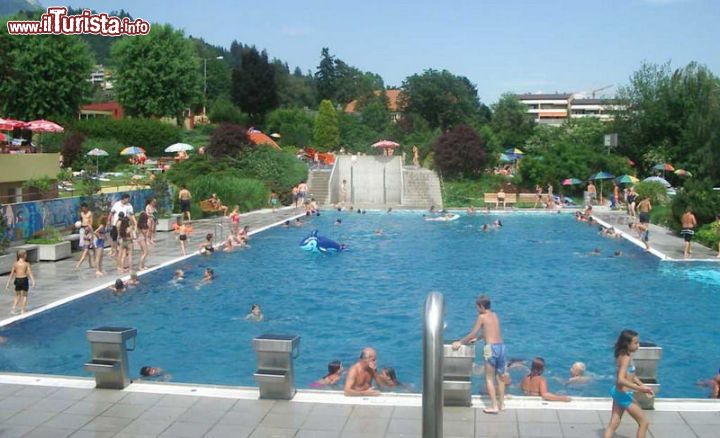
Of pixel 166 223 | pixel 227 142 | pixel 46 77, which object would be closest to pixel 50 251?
pixel 166 223

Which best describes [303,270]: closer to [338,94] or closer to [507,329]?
[507,329]

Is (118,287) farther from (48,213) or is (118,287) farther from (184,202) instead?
(184,202)

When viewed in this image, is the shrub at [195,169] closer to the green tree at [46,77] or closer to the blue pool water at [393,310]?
the blue pool water at [393,310]

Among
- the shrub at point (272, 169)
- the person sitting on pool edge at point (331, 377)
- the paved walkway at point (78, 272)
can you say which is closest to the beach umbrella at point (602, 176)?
the shrub at point (272, 169)

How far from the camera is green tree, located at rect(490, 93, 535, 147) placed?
6109 centimetres

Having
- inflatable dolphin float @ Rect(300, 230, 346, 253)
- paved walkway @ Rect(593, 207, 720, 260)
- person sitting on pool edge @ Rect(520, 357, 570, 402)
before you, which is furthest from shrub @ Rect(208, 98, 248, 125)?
person sitting on pool edge @ Rect(520, 357, 570, 402)

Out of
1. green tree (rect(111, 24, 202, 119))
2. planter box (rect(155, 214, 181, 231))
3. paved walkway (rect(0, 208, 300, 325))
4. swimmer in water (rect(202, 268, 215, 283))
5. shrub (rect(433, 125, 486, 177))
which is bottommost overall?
swimmer in water (rect(202, 268, 215, 283))

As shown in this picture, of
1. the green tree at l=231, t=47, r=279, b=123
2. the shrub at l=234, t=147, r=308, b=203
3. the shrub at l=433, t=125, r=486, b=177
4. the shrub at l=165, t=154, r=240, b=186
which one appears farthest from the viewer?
the green tree at l=231, t=47, r=279, b=123

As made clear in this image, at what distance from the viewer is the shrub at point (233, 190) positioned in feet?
104

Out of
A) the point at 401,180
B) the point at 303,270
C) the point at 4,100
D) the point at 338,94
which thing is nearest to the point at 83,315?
the point at 303,270

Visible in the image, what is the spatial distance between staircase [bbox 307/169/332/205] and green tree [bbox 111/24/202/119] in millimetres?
20531

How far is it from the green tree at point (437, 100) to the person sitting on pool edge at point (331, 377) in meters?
56.6

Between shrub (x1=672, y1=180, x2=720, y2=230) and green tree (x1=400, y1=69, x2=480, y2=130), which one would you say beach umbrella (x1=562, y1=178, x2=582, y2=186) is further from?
green tree (x1=400, y1=69, x2=480, y2=130)

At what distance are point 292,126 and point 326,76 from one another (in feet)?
162
